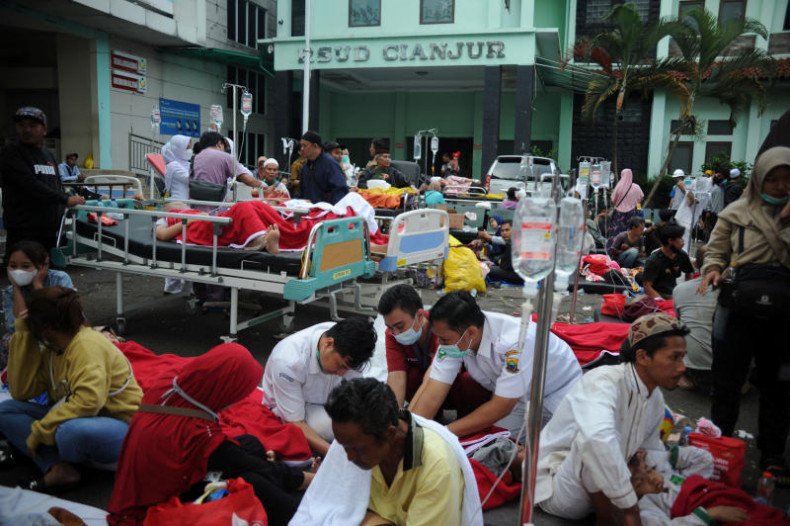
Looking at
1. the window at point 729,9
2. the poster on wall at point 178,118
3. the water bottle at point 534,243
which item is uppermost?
the window at point 729,9

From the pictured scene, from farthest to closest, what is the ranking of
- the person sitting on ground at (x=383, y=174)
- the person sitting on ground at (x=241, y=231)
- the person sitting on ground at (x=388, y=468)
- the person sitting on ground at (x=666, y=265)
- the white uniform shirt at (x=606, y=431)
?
the person sitting on ground at (x=383, y=174) → the person sitting on ground at (x=666, y=265) → the person sitting on ground at (x=241, y=231) → the white uniform shirt at (x=606, y=431) → the person sitting on ground at (x=388, y=468)

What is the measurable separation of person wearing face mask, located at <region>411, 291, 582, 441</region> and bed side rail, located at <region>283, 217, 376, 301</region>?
175cm

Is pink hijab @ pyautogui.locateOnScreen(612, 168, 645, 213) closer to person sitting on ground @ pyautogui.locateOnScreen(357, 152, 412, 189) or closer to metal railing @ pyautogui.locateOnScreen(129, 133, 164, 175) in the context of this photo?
person sitting on ground @ pyautogui.locateOnScreen(357, 152, 412, 189)

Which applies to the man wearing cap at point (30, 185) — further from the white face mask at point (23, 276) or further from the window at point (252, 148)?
the window at point (252, 148)

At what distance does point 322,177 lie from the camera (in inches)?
245

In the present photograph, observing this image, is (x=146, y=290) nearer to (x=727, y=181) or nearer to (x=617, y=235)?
(x=617, y=235)

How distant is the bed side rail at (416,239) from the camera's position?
225 inches

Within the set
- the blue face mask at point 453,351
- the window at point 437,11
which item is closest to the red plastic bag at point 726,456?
the blue face mask at point 453,351

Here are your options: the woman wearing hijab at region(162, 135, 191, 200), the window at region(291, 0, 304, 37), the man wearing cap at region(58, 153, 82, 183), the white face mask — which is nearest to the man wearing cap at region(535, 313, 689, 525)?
the white face mask

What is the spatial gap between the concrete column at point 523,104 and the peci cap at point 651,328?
571 inches

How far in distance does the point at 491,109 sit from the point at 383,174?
7682 millimetres

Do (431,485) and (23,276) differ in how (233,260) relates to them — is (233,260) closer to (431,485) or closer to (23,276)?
(23,276)

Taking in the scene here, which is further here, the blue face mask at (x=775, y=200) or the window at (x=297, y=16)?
the window at (x=297, y=16)

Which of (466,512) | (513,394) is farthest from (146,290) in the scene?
Result: (466,512)
